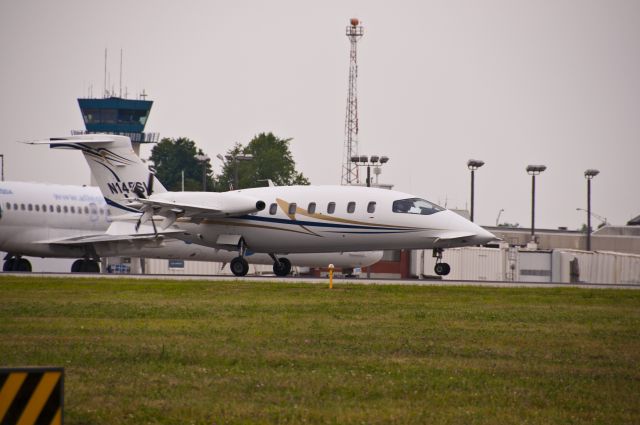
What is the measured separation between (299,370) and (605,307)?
1305 cm

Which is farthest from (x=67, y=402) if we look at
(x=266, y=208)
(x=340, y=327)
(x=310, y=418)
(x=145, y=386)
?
(x=266, y=208)

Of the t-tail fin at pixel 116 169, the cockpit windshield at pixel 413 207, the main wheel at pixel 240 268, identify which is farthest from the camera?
the t-tail fin at pixel 116 169

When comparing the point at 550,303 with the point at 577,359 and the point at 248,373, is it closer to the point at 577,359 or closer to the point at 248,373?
the point at 577,359

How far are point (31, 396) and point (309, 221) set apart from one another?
31.2m

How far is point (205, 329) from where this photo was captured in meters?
19.4

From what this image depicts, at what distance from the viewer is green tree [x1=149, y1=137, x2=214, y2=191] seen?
13600 cm

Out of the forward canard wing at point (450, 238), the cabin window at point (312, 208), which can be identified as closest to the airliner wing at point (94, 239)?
the cabin window at point (312, 208)

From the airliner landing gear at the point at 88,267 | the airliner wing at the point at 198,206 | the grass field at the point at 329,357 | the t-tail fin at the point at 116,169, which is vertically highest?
the t-tail fin at the point at 116,169

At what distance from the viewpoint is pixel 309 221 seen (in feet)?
131

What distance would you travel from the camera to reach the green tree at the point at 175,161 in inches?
5354

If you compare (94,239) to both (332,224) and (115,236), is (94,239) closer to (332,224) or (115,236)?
(115,236)

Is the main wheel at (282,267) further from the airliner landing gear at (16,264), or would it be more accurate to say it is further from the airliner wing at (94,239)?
the airliner landing gear at (16,264)

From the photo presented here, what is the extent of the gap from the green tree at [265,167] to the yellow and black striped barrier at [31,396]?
118 m

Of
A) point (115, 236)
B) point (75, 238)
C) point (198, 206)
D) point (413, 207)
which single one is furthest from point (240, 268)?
point (75, 238)
